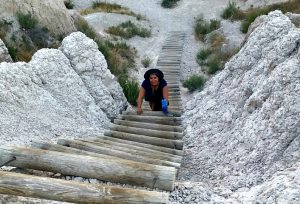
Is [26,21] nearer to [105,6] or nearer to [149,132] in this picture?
[149,132]

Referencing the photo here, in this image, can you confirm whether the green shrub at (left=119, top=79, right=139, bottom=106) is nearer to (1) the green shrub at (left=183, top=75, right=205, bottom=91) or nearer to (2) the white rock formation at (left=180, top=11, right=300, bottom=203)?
(1) the green shrub at (left=183, top=75, right=205, bottom=91)

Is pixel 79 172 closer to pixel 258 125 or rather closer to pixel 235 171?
pixel 235 171

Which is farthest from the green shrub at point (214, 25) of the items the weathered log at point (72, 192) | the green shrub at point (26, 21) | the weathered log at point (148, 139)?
the weathered log at point (72, 192)

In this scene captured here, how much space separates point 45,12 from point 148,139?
7785 millimetres

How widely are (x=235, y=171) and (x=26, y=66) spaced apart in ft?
16.9

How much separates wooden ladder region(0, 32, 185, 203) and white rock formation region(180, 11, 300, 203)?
0.51 meters

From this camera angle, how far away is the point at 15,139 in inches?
250

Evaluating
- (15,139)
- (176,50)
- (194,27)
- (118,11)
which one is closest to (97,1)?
(118,11)

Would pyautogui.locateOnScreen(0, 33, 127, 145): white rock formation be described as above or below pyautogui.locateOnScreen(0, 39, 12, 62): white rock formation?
below

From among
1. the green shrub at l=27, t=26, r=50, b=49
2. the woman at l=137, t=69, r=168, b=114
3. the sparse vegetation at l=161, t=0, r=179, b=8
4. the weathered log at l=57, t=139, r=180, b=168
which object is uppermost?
the sparse vegetation at l=161, t=0, r=179, b=8

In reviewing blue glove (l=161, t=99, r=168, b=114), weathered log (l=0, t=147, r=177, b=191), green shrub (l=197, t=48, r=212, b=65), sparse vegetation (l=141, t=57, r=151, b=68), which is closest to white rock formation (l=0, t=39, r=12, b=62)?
blue glove (l=161, t=99, r=168, b=114)

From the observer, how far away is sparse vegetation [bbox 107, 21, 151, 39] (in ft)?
57.2

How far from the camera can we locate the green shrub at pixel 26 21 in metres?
12.1

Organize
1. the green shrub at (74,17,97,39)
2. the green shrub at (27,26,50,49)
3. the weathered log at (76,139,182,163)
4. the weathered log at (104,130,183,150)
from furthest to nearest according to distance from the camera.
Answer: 1. the green shrub at (74,17,97,39)
2. the green shrub at (27,26,50,49)
3. the weathered log at (104,130,183,150)
4. the weathered log at (76,139,182,163)
